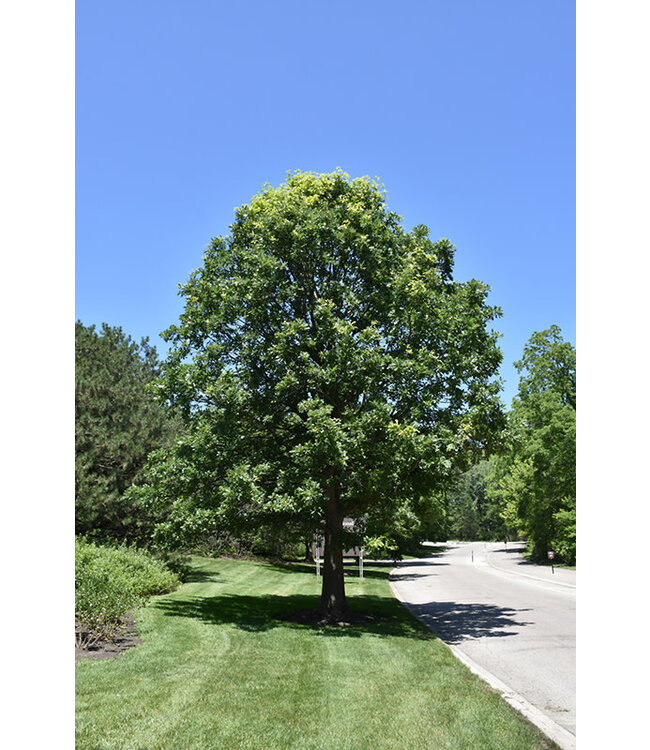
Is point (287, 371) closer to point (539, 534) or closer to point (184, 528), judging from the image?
point (184, 528)

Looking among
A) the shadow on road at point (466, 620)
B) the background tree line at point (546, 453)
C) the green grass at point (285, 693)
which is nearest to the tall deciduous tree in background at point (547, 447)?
the background tree line at point (546, 453)

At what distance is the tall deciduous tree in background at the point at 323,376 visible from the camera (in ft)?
39.6

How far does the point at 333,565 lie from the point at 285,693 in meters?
6.96

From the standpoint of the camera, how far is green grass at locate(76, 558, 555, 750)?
5.65 m

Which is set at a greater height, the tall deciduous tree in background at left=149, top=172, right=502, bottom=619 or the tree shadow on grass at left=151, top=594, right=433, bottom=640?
the tall deciduous tree in background at left=149, top=172, right=502, bottom=619

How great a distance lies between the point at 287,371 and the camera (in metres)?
12.4

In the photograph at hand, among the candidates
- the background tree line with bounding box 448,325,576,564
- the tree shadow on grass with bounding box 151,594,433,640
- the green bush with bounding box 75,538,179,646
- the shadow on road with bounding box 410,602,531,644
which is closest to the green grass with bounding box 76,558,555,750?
the tree shadow on grass with bounding box 151,594,433,640

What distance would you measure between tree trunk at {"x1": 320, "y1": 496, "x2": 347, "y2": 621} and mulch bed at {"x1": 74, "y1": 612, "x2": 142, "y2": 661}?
15.5 ft

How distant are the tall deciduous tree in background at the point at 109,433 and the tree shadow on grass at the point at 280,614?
3.19 metres

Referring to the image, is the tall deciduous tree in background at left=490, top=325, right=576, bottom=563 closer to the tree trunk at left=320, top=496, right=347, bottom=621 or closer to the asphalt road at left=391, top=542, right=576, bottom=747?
the asphalt road at left=391, top=542, right=576, bottom=747

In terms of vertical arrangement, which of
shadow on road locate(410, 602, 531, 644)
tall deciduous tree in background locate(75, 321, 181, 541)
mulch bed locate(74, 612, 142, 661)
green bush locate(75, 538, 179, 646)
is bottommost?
shadow on road locate(410, 602, 531, 644)

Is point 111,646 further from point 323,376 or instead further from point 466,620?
point 466,620
